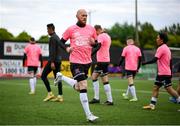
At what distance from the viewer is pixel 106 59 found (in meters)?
15.3

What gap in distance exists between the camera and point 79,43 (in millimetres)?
11047

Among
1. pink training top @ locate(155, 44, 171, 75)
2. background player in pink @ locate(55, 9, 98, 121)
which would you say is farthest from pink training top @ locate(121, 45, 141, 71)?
background player in pink @ locate(55, 9, 98, 121)

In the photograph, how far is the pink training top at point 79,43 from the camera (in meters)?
11.0

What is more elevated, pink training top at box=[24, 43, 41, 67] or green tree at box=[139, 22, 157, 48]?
green tree at box=[139, 22, 157, 48]

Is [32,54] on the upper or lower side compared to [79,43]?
lower

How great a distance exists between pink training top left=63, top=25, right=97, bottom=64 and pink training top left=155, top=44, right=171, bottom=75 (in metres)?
2.71

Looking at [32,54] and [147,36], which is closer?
[32,54]

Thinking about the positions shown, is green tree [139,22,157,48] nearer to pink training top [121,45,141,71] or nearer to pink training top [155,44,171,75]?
pink training top [121,45,141,71]

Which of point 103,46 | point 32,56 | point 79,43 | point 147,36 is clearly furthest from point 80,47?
point 147,36

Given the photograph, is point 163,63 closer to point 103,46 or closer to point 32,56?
point 103,46

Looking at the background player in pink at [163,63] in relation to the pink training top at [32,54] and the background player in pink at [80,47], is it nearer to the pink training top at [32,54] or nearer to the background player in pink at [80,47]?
the background player in pink at [80,47]

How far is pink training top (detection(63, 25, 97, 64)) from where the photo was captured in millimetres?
11031

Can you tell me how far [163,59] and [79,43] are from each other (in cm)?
313

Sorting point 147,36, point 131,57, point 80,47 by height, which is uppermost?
point 147,36
